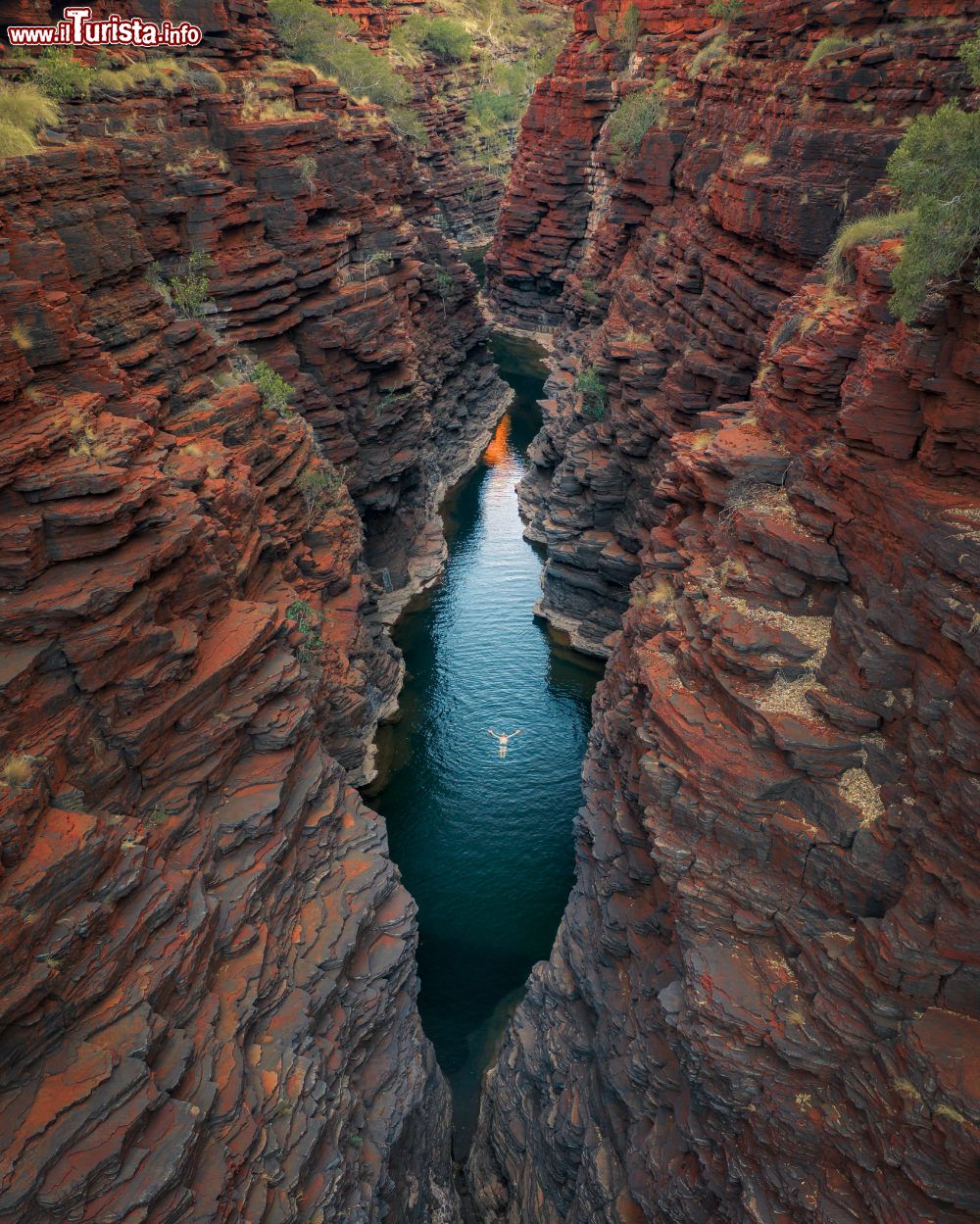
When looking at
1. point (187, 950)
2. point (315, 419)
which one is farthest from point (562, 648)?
point (187, 950)

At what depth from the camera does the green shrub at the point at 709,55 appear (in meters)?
45.9

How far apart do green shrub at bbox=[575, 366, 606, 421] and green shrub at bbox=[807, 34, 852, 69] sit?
2015cm

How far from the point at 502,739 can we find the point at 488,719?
5.58 ft

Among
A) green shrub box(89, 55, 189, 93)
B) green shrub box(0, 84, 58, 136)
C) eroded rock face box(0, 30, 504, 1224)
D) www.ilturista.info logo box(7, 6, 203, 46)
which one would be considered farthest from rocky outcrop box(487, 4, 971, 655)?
green shrub box(0, 84, 58, 136)

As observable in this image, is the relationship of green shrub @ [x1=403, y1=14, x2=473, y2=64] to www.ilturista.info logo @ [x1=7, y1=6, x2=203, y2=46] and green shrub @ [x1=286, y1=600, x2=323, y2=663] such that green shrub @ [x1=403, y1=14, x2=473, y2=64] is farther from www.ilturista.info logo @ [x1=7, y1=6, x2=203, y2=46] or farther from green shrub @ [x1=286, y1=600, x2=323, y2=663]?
green shrub @ [x1=286, y1=600, x2=323, y2=663]

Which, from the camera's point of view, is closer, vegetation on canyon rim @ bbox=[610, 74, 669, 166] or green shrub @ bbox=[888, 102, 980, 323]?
green shrub @ bbox=[888, 102, 980, 323]

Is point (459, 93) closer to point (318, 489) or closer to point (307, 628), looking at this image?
point (318, 489)

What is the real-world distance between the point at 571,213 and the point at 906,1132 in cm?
7981

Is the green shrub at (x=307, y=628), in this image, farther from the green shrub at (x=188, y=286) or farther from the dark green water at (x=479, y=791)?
the green shrub at (x=188, y=286)

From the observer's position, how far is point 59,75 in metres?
33.2

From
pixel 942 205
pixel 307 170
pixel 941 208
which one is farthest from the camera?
pixel 307 170

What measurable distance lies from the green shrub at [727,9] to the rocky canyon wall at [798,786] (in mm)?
11335

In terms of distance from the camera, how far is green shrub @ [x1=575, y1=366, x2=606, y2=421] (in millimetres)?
51062

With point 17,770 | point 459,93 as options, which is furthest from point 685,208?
point 459,93
